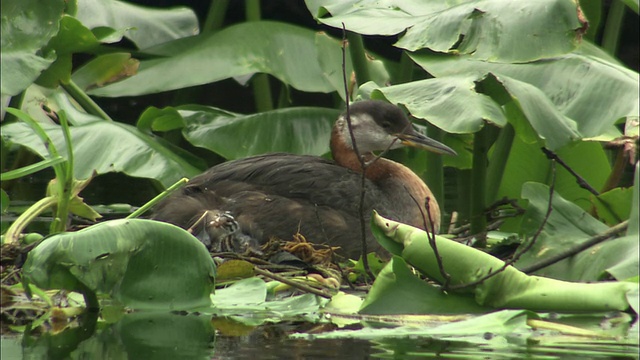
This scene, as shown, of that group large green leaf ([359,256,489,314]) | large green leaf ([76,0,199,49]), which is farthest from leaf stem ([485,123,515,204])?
large green leaf ([76,0,199,49])

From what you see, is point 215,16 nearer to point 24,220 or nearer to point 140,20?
point 140,20

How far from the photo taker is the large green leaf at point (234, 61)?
7930 millimetres

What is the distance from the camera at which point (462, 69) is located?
6.05 m

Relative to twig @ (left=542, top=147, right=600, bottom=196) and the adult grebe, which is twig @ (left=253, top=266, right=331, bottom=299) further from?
twig @ (left=542, top=147, right=600, bottom=196)

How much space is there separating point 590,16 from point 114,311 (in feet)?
13.0

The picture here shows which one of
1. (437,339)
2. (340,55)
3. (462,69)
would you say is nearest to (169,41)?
(340,55)

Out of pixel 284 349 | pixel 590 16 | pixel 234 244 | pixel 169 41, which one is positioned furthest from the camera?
pixel 169 41

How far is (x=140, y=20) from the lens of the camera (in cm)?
870

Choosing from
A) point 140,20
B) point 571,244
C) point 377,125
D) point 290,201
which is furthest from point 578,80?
point 140,20

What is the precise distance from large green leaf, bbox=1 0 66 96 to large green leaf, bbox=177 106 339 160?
59.7 inches

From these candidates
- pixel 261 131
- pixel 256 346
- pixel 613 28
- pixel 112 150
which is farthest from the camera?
pixel 613 28

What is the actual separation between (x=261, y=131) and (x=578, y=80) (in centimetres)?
222

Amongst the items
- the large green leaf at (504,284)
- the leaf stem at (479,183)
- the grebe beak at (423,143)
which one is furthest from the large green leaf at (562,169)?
the large green leaf at (504,284)

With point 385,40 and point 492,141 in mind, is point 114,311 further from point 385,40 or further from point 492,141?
point 385,40
